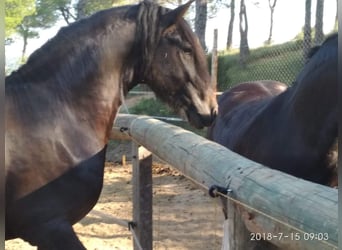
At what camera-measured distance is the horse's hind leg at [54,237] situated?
2.17 m

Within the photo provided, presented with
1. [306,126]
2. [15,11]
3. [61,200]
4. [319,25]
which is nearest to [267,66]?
[319,25]

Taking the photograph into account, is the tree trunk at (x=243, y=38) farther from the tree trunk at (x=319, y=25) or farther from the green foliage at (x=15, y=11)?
the green foliage at (x=15, y=11)

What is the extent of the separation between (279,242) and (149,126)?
2.06m

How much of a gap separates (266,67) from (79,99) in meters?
9.06

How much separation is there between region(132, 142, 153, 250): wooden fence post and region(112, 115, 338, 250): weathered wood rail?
4.89ft

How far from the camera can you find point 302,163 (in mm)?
2547

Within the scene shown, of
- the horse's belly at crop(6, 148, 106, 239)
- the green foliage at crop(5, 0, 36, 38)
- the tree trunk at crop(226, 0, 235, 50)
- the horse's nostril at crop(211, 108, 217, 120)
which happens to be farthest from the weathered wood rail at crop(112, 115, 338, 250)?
the tree trunk at crop(226, 0, 235, 50)

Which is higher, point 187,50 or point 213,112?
point 187,50

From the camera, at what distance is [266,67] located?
11.0 metres

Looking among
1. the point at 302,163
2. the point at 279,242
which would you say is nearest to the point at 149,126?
the point at 302,163

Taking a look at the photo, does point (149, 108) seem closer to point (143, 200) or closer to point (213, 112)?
point (143, 200)

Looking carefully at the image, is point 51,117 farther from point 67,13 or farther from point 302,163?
point 67,13

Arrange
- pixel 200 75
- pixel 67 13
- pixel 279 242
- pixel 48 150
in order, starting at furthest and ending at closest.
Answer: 1. pixel 67 13
2. pixel 200 75
3. pixel 48 150
4. pixel 279 242

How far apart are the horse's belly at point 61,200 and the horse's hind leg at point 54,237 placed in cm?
3
